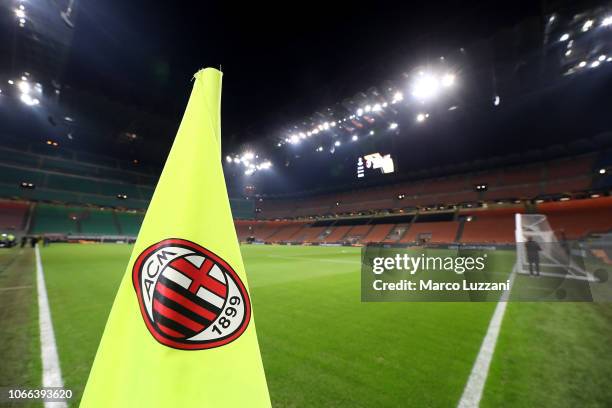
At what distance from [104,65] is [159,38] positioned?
8.31m

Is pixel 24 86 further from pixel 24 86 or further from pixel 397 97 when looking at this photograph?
pixel 397 97

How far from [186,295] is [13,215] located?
49.3 meters

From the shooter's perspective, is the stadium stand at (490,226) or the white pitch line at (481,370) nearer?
the white pitch line at (481,370)

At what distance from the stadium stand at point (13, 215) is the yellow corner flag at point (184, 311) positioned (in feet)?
153

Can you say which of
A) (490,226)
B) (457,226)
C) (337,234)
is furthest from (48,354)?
(337,234)

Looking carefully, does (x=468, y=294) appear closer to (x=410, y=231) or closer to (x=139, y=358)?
(x=139, y=358)

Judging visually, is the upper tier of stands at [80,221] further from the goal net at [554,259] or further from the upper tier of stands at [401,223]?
the goal net at [554,259]

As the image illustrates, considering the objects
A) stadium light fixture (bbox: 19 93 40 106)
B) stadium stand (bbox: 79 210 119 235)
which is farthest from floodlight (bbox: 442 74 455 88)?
stadium stand (bbox: 79 210 119 235)

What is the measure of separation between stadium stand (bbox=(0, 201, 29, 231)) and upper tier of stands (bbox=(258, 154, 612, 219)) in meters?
40.3

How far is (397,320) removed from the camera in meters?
3.86

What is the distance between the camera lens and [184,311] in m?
0.72

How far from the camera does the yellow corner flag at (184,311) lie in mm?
671

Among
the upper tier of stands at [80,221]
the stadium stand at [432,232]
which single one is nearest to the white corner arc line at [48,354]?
the stadium stand at [432,232]

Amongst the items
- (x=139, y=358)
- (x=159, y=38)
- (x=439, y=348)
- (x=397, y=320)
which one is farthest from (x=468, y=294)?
(x=159, y=38)
